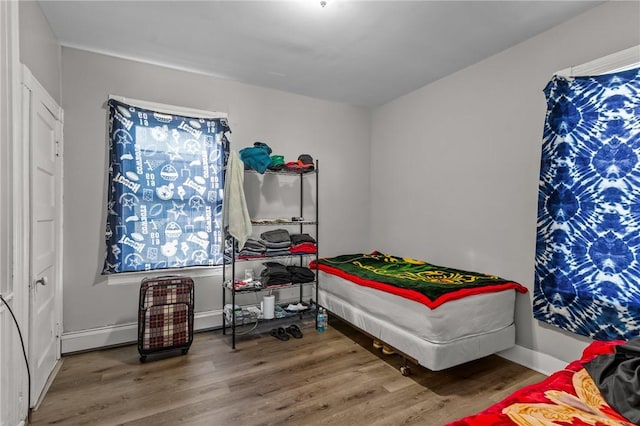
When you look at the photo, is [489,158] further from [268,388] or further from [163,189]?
[163,189]

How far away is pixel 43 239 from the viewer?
2.34m

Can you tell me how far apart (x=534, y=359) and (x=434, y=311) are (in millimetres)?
1074

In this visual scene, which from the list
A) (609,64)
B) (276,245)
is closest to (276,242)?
(276,245)

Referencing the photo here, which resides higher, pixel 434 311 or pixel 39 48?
→ pixel 39 48

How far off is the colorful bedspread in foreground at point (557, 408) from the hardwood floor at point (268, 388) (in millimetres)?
867

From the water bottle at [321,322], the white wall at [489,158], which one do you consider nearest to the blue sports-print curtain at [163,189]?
the water bottle at [321,322]

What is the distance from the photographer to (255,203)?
12.0ft

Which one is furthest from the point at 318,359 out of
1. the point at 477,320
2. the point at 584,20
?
the point at 584,20

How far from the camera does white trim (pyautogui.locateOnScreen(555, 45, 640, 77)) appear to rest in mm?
2055

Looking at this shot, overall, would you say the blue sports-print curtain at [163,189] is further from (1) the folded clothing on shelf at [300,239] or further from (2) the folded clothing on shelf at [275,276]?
Answer: (1) the folded clothing on shelf at [300,239]

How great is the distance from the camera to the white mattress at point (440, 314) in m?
2.29

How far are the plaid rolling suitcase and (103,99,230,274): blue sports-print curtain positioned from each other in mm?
434

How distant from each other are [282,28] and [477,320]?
2.70m

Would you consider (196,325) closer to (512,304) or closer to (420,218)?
(420,218)
